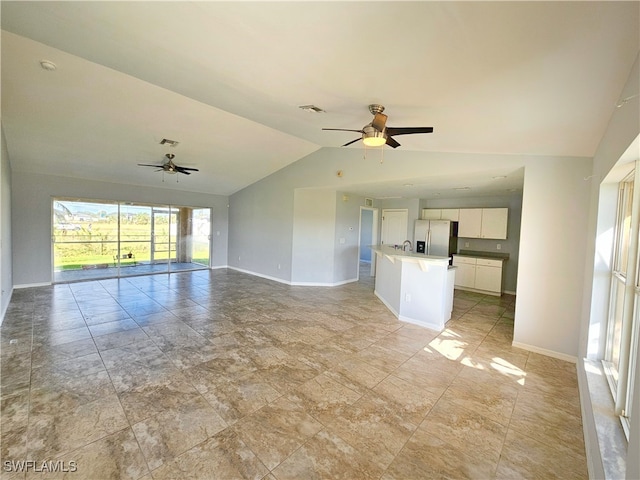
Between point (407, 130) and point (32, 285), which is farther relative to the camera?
point (32, 285)

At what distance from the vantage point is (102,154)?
5.20 metres

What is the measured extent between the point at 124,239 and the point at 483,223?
9790mm

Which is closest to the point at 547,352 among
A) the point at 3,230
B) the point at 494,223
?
the point at 494,223

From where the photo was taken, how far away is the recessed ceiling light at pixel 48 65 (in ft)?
8.92

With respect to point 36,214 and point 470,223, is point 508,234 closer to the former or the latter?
point 470,223

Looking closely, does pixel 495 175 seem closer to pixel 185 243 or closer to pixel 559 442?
pixel 559 442

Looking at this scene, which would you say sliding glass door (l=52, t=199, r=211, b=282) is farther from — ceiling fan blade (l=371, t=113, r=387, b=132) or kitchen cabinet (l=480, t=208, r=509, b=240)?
kitchen cabinet (l=480, t=208, r=509, b=240)

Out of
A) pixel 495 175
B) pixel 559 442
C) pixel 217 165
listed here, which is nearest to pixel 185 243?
pixel 217 165

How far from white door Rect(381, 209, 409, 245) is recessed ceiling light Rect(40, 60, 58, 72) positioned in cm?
727

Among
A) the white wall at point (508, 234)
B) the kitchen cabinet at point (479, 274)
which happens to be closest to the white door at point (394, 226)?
the white wall at point (508, 234)

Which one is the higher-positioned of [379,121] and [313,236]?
[379,121]

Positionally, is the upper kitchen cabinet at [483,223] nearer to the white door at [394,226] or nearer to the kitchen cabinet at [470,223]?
the kitchen cabinet at [470,223]

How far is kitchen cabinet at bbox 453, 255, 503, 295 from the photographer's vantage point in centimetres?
613

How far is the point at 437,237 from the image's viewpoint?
22.9 ft
